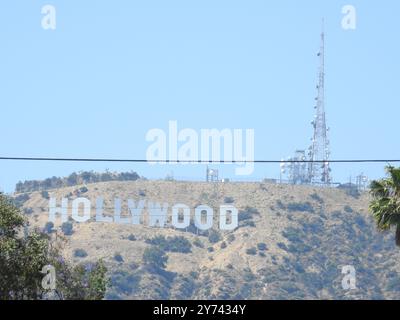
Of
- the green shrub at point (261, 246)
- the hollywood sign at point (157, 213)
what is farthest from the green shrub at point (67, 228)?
the green shrub at point (261, 246)

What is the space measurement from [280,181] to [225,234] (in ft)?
56.9

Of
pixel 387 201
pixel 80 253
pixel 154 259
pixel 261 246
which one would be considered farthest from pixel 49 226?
pixel 387 201

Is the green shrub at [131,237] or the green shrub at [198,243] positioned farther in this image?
the green shrub at [198,243]

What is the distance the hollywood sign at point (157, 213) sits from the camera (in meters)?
177

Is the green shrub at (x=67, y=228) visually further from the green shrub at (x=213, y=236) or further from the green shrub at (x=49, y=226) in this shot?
the green shrub at (x=213, y=236)

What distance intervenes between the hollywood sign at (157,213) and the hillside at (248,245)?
1109 mm

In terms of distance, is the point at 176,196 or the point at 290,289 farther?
the point at 176,196

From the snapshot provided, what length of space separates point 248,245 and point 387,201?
11364 centimetres

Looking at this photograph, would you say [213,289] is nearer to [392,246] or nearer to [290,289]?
[290,289]

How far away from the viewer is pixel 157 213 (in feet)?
599

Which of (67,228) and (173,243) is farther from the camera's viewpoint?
(173,243)

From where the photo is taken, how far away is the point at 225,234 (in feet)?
579

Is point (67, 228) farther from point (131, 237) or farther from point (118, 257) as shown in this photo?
point (118, 257)
